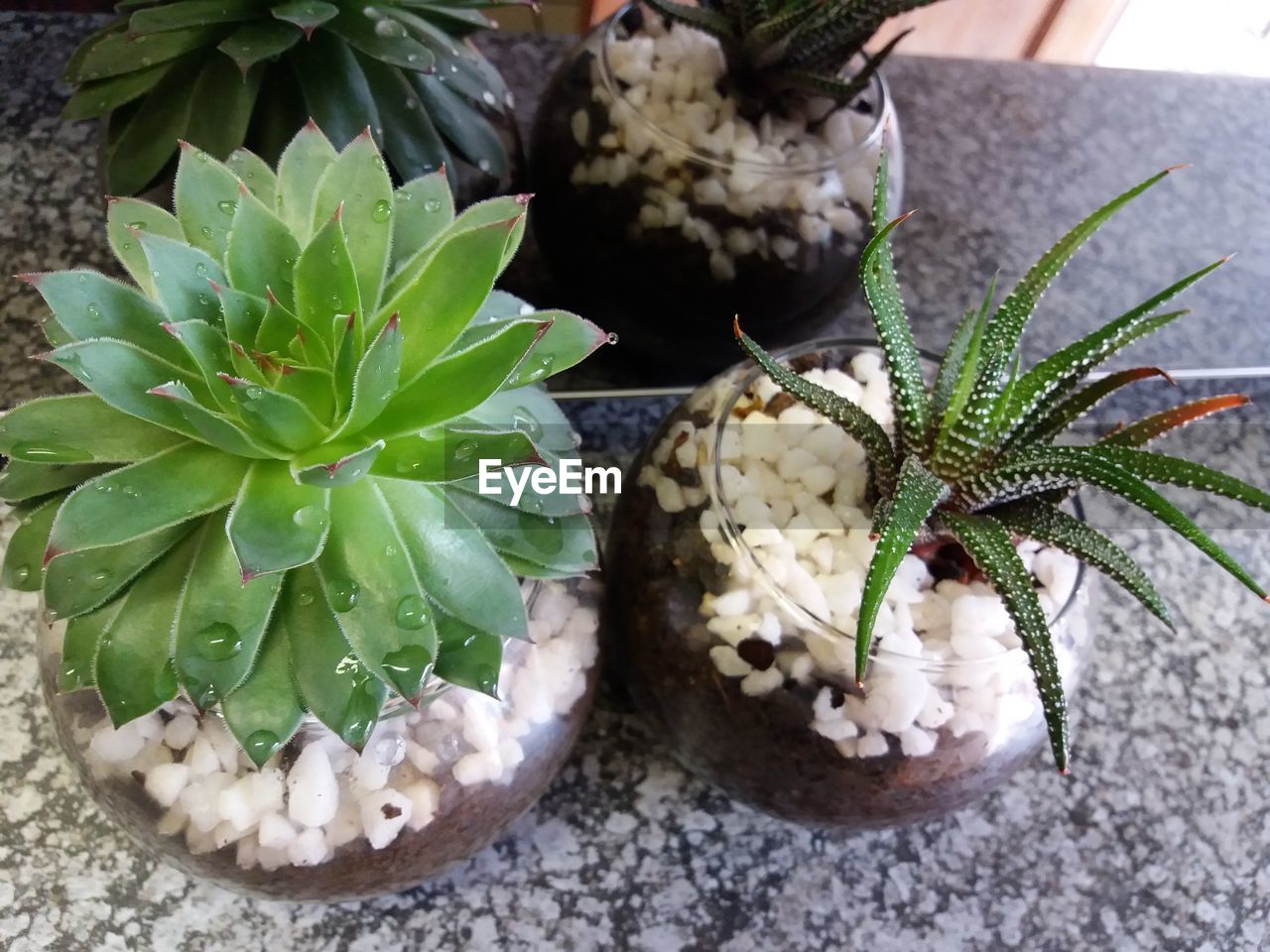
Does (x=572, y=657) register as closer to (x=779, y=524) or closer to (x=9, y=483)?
(x=779, y=524)

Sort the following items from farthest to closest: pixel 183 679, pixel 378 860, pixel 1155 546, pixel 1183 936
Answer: pixel 1155 546 → pixel 1183 936 → pixel 378 860 → pixel 183 679

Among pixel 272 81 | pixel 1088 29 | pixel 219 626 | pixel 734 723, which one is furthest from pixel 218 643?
pixel 1088 29

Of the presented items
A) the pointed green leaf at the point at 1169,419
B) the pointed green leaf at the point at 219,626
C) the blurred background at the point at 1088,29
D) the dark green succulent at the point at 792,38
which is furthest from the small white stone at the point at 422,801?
the blurred background at the point at 1088,29

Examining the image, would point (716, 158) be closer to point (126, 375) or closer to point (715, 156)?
point (715, 156)

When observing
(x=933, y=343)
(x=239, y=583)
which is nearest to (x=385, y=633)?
(x=239, y=583)

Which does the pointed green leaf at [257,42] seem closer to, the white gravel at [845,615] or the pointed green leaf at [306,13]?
the pointed green leaf at [306,13]
